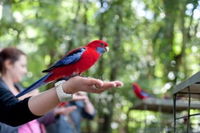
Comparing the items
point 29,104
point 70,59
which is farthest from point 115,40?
point 29,104

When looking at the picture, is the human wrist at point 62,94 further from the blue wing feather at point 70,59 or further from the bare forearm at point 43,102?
the blue wing feather at point 70,59

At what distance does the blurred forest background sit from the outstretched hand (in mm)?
2588

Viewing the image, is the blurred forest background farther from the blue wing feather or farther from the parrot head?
the blue wing feather

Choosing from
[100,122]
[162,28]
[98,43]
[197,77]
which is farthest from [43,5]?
[197,77]

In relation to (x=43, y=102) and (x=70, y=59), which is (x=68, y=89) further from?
(x=70, y=59)

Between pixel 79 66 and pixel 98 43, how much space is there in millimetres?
221

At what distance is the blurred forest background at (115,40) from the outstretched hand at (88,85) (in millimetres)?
2588

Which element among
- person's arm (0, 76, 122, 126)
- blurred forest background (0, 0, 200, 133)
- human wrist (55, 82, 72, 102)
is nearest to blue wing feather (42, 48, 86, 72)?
person's arm (0, 76, 122, 126)

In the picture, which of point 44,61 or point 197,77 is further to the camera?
point 44,61

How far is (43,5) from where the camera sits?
17.2 feet

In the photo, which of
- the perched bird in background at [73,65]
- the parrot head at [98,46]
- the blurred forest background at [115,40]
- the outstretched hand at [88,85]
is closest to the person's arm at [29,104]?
the outstretched hand at [88,85]

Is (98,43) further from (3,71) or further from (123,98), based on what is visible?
(123,98)

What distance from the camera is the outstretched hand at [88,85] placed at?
145 centimetres

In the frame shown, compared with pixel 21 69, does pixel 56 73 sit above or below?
below
